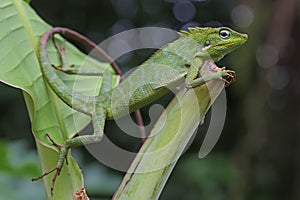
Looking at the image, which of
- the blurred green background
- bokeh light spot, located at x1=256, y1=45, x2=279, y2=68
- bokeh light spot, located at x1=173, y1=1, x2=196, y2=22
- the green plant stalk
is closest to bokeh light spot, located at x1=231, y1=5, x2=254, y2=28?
the blurred green background

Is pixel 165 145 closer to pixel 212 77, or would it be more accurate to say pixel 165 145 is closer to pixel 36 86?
pixel 212 77

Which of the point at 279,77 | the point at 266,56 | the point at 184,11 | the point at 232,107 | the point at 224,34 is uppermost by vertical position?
the point at 224,34

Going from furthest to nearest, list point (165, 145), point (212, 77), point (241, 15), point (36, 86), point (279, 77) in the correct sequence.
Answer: point (279, 77), point (241, 15), point (36, 86), point (212, 77), point (165, 145)

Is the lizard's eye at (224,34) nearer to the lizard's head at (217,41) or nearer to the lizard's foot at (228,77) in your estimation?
the lizard's head at (217,41)

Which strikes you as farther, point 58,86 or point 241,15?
point 241,15

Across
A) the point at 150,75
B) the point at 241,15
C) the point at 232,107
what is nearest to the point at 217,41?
the point at 150,75

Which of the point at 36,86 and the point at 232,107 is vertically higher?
the point at 36,86

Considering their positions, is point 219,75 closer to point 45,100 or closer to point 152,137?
point 152,137
